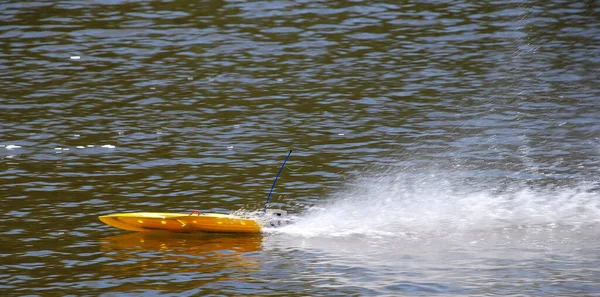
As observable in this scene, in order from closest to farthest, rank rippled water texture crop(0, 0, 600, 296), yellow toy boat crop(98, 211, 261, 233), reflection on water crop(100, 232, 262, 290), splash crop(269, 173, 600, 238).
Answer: reflection on water crop(100, 232, 262, 290) < rippled water texture crop(0, 0, 600, 296) < yellow toy boat crop(98, 211, 261, 233) < splash crop(269, 173, 600, 238)

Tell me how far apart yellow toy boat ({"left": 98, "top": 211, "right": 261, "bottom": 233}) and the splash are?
3.59 feet

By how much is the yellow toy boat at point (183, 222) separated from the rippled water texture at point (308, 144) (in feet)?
0.98

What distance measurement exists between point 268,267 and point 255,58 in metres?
20.9

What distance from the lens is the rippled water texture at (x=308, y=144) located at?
23.7 metres

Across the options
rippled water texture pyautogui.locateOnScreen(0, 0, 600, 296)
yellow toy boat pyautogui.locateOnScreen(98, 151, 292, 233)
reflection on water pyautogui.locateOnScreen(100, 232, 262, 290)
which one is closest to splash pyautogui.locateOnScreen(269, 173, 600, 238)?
rippled water texture pyautogui.locateOnScreen(0, 0, 600, 296)

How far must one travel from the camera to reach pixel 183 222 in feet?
85.1

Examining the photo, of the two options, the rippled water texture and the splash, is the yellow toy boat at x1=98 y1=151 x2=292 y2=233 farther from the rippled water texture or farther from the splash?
the splash

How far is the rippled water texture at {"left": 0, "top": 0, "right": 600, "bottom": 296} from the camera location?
23734 millimetres

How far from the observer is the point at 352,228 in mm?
26422

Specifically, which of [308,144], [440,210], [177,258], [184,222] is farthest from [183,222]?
[308,144]

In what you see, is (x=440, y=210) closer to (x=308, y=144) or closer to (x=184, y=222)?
(x=184, y=222)

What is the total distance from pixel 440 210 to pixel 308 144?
692 cm

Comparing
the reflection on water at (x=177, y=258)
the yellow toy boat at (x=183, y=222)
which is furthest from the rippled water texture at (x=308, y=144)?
the yellow toy boat at (x=183, y=222)

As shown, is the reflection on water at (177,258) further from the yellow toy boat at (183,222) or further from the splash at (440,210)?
the splash at (440,210)
